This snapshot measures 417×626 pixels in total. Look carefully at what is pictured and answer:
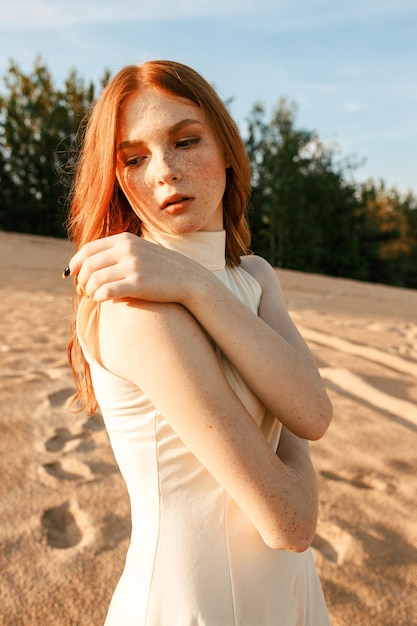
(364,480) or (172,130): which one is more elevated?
(172,130)

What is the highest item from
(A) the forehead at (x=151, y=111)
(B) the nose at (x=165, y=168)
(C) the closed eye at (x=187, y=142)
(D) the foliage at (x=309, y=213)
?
(A) the forehead at (x=151, y=111)

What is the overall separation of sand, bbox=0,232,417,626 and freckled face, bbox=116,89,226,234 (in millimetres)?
1361

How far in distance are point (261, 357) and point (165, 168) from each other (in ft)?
1.25

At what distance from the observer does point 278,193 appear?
2702cm

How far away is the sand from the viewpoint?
1.90 m

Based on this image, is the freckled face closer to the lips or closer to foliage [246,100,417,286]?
the lips

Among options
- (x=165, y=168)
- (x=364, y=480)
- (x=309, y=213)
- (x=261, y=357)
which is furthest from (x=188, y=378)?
(x=309, y=213)

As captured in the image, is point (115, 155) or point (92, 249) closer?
point (92, 249)

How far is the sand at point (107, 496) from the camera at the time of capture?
74.7 inches

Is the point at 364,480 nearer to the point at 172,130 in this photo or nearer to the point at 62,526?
the point at 62,526

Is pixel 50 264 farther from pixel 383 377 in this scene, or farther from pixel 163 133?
pixel 163 133

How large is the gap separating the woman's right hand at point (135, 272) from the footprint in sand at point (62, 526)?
1.53 meters

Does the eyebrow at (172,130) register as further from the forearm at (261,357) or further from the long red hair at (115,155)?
the forearm at (261,357)

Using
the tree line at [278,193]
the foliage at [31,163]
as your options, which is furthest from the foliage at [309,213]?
the foliage at [31,163]
